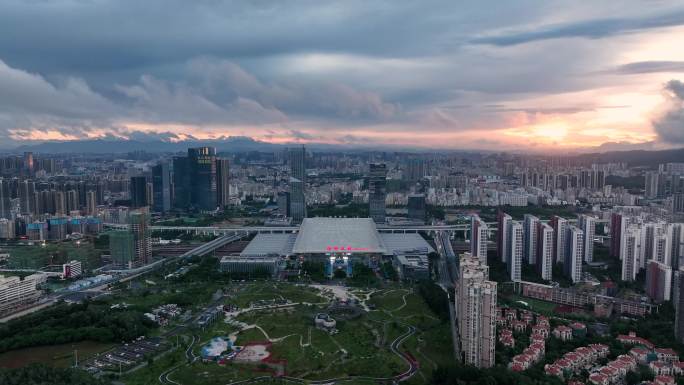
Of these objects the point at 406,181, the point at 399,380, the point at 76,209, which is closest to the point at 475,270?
the point at 399,380

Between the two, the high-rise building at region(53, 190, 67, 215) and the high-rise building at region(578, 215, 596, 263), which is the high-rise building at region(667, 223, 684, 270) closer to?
the high-rise building at region(578, 215, 596, 263)

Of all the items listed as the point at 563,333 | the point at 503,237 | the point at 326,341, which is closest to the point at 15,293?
the point at 326,341

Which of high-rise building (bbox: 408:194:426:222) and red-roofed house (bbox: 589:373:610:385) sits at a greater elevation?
high-rise building (bbox: 408:194:426:222)

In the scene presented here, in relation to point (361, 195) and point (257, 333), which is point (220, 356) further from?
point (361, 195)

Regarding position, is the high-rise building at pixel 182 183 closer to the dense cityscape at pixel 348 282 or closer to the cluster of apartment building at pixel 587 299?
the dense cityscape at pixel 348 282

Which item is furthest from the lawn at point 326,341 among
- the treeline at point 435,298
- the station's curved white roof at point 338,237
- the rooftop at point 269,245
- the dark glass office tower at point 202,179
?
the dark glass office tower at point 202,179

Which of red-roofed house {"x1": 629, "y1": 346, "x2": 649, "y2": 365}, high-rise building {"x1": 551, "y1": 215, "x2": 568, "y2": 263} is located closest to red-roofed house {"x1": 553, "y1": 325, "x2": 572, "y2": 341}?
red-roofed house {"x1": 629, "y1": 346, "x2": 649, "y2": 365}
